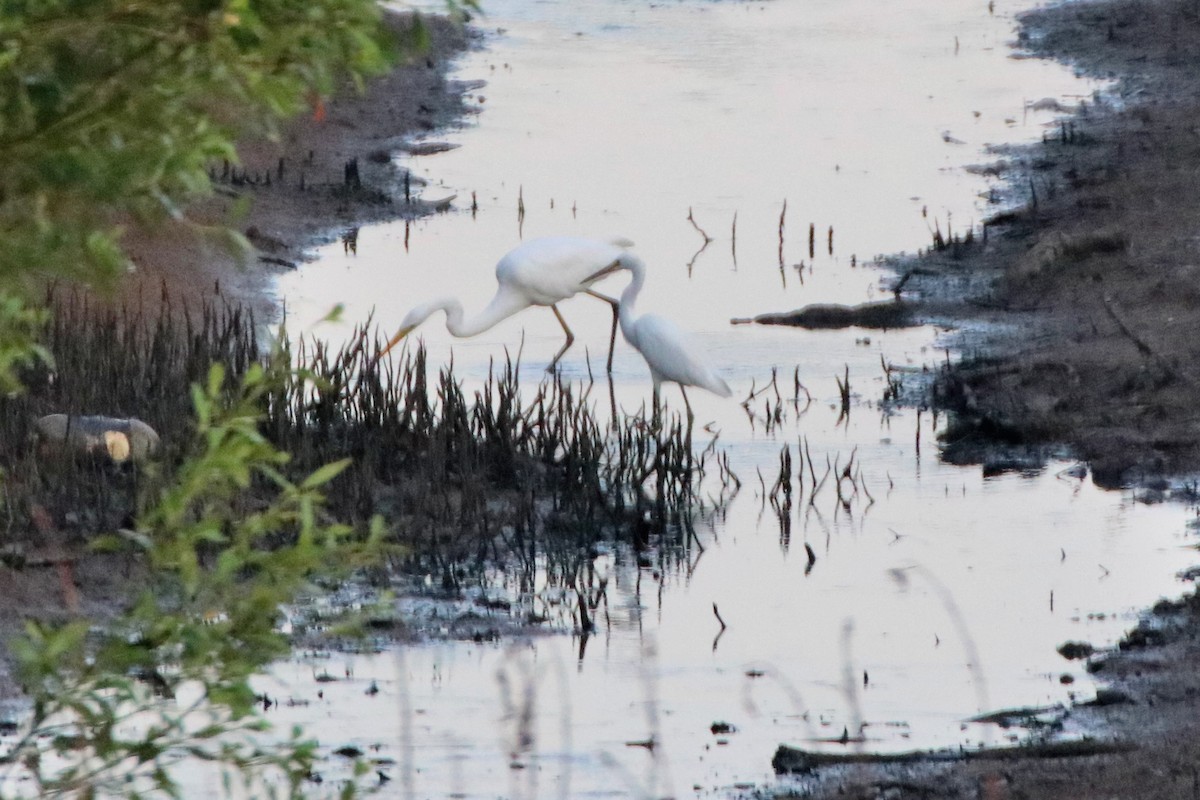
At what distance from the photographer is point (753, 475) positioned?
8.44 metres

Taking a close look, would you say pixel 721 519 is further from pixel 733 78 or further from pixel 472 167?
pixel 733 78

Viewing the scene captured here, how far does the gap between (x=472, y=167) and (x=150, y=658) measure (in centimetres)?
1426

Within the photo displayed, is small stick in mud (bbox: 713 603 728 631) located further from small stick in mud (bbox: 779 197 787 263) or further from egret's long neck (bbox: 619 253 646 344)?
small stick in mud (bbox: 779 197 787 263)

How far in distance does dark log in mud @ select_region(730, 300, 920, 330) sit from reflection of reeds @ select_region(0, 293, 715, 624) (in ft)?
9.82

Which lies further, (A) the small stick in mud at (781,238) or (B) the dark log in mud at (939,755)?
(A) the small stick in mud at (781,238)

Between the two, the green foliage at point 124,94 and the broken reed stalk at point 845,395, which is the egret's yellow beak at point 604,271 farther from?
the green foliage at point 124,94

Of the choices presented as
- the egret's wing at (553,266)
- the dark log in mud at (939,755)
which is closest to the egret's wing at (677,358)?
the egret's wing at (553,266)

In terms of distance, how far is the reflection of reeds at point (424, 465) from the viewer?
22.8ft

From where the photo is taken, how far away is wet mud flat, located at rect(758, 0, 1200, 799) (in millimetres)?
4789

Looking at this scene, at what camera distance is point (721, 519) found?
7734mm

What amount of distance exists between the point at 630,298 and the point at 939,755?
553 cm

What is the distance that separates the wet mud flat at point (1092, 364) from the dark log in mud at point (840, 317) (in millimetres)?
136

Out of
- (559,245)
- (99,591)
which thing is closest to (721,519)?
(99,591)

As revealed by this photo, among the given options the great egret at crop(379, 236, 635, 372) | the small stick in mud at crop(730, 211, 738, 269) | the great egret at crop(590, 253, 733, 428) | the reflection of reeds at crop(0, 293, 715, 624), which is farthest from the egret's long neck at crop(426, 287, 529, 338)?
the small stick in mud at crop(730, 211, 738, 269)
